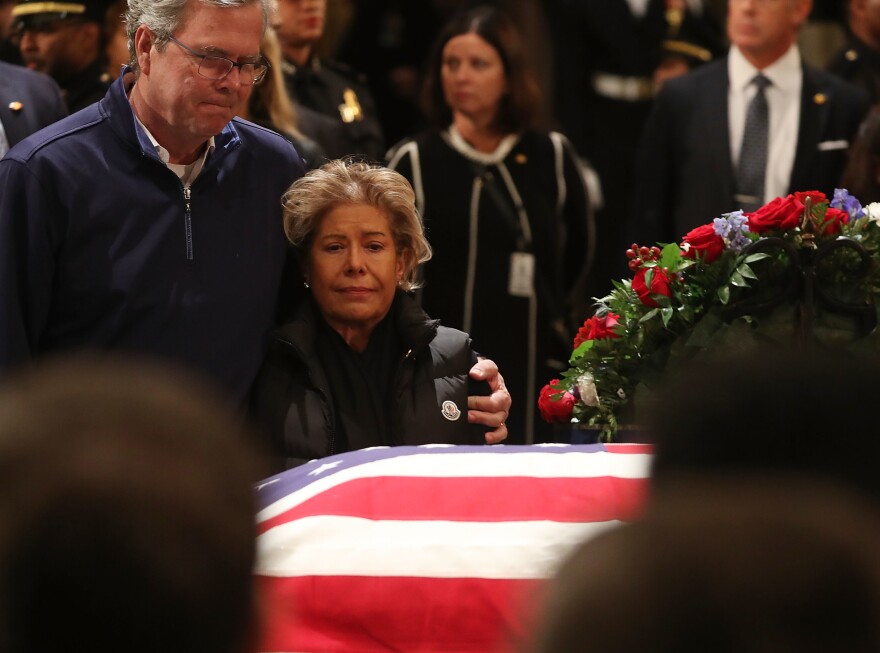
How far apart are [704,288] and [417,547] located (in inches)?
44.9

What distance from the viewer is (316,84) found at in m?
5.84

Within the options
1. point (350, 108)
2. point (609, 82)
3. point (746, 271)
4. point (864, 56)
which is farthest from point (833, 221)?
point (609, 82)

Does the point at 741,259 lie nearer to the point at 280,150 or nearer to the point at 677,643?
the point at 280,150

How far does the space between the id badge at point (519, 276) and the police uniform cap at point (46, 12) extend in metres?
1.64

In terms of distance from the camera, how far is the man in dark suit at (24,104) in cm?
436

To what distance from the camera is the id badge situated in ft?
18.2

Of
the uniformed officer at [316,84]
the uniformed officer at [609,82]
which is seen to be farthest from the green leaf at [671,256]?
the uniformed officer at [609,82]

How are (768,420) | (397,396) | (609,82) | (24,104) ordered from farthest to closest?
1. (609,82)
2. (24,104)
3. (397,396)
4. (768,420)

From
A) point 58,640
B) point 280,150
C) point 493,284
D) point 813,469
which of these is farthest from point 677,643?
point 493,284

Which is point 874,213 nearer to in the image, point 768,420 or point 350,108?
point 768,420

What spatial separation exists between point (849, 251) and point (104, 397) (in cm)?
247

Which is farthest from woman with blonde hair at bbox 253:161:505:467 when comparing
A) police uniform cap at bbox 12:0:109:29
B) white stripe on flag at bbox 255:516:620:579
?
police uniform cap at bbox 12:0:109:29

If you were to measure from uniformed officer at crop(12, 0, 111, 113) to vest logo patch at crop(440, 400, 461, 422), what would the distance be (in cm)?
244

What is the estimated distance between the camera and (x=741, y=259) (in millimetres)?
3381
